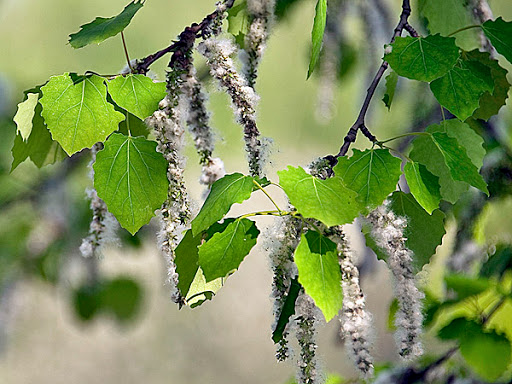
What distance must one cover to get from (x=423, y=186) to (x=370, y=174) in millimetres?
33

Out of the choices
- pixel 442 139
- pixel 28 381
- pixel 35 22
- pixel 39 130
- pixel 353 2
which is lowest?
pixel 442 139

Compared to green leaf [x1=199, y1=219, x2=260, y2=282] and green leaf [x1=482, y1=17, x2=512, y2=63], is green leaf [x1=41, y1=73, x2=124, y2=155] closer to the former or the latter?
green leaf [x1=199, y1=219, x2=260, y2=282]

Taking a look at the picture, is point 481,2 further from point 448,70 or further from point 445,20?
point 448,70

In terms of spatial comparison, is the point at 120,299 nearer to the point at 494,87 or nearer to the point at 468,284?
the point at 468,284

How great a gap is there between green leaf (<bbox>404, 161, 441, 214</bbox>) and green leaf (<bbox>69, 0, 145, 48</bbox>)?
0.62ft

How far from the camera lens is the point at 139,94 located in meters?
0.37

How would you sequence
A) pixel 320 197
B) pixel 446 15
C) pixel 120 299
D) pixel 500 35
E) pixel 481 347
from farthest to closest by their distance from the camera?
pixel 120 299
pixel 481 347
pixel 446 15
pixel 500 35
pixel 320 197

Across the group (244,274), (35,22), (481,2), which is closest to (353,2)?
(481,2)

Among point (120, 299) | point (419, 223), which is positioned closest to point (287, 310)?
point (419, 223)

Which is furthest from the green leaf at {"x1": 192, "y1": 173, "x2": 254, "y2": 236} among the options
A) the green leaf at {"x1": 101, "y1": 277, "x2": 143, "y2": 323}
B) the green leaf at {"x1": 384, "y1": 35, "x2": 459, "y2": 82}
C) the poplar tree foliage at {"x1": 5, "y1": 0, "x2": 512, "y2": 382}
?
the green leaf at {"x1": 101, "y1": 277, "x2": 143, "y2": 323}

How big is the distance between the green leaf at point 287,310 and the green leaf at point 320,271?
1.2 inches

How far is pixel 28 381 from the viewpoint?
2.63m

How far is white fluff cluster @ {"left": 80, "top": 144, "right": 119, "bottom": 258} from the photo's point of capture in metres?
0.40

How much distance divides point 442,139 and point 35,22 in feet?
8.78
